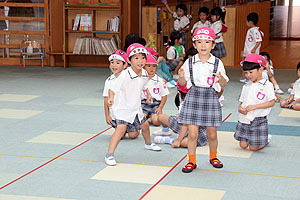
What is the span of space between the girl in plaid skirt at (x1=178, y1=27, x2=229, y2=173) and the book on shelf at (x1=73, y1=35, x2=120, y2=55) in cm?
757

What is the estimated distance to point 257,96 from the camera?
212 inches

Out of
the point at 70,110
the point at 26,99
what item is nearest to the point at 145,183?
the point at 70,110

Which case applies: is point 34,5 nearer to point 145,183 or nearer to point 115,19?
point 115,19

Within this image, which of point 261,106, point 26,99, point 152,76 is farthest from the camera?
point 26,99

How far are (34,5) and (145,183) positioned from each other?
9326 millimetres

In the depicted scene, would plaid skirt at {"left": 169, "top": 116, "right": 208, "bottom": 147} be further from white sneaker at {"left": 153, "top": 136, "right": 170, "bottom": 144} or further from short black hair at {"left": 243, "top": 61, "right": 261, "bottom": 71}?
short black hair at {"left": 243, "top": 61, "right": 261, "bottom": 71}

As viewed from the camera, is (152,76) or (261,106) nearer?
(261,106)

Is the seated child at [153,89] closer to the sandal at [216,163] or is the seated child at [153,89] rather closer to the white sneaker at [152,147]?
the white sneaker at [152,147]

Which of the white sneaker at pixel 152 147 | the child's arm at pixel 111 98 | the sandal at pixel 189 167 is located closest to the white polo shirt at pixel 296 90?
the white sneaker at pixel 152 147

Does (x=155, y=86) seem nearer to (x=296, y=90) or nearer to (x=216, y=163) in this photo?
(x=216, y=163)

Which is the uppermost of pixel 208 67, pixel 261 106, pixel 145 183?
pixel 208 67

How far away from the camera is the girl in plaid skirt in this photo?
15.3 feet

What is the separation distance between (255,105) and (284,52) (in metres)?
11.4

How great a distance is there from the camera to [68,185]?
14.3 feet
